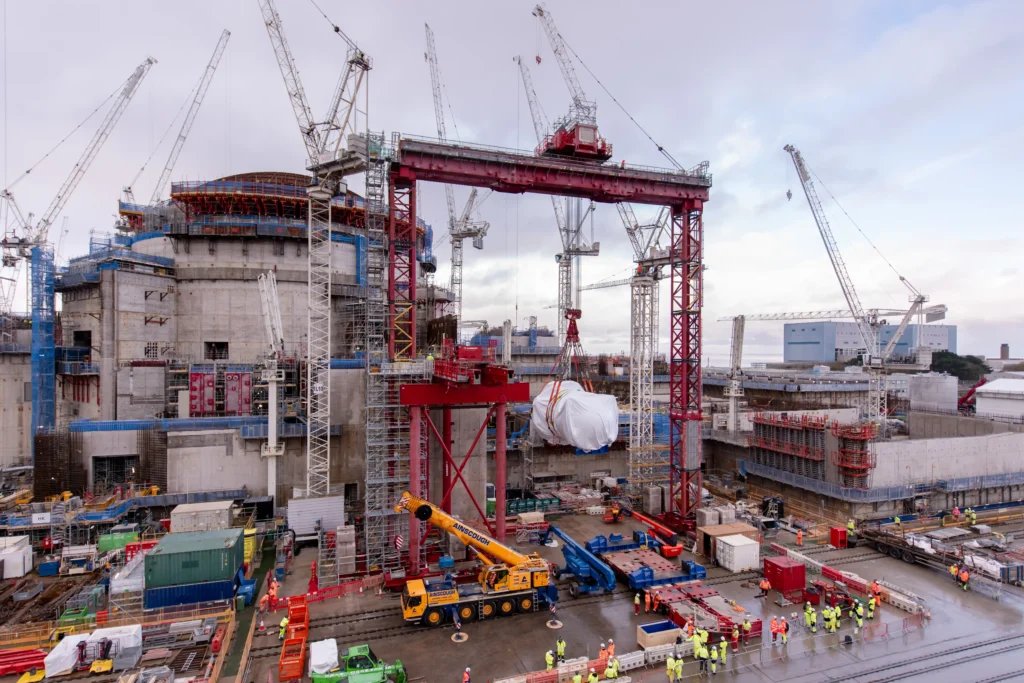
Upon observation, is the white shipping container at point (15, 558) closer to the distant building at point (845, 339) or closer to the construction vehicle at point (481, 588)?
the construction vehicle at point (481, 588)

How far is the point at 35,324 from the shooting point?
42.4 m

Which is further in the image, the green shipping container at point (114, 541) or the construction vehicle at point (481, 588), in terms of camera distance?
the green shipping container at point (114, 541)

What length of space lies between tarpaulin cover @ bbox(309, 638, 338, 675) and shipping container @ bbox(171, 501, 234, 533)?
1307 cm

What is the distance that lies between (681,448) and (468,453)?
499 inches

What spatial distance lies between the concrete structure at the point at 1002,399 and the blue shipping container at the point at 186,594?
6338 centimetres

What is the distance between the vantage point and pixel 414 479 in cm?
2419

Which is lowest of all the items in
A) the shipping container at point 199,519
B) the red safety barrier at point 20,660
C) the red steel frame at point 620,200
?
the red safety barrier at point 20,660

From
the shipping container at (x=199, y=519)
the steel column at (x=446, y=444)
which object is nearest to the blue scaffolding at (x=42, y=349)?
the shipping container at (x=199, y=519)

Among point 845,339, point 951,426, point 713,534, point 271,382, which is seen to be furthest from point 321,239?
point 845,339

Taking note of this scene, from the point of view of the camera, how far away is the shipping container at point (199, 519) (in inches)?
1065

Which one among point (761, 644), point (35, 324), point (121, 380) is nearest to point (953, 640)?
point (761, 644)

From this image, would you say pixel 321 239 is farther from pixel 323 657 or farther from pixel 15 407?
pixel 15 407

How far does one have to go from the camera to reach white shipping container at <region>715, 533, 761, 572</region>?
82.9 feet

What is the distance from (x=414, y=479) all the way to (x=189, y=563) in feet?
30.2
